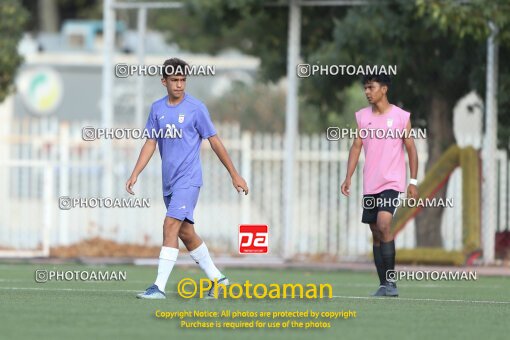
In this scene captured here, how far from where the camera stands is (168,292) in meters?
15.8

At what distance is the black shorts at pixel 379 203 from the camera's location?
50.8 ft

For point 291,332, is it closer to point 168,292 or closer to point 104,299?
point 104,299

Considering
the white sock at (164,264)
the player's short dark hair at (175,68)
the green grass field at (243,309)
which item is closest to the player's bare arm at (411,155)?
the green grass field at (243,309)

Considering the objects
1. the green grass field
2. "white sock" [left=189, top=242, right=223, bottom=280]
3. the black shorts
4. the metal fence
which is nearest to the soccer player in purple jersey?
"white sock" [left=189, top=242, right=223, bottom=280]

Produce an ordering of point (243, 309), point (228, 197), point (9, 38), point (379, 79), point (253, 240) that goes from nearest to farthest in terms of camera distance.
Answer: point (243, 309), point (253, 240), point (379, 79), point (9, 38), point (228, 197)

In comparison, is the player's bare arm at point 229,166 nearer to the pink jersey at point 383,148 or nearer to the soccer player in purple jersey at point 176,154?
the soccer player in purple jersey at point 176,154

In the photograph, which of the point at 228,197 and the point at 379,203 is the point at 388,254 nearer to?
the point at 379,203

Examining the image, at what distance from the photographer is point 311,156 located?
91.0 ft

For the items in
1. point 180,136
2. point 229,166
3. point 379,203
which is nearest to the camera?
point 180,136

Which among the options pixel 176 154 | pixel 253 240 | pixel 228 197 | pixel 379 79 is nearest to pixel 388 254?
pixel 379 79

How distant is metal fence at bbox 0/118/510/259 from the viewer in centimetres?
2742

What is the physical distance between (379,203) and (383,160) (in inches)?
16.0

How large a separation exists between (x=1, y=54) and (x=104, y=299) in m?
13.4

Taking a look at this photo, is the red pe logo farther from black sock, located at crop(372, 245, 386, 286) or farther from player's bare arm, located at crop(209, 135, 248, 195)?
black sock, located at crop(372, 245, 386, 286)
